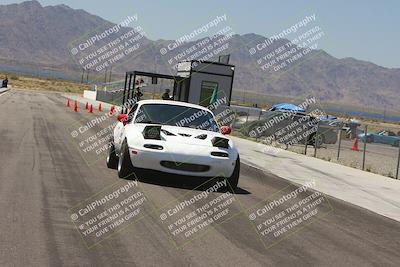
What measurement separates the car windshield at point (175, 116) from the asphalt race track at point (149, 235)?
1.01m

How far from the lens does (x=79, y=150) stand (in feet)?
47.3

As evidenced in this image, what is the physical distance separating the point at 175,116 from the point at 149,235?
479 cm

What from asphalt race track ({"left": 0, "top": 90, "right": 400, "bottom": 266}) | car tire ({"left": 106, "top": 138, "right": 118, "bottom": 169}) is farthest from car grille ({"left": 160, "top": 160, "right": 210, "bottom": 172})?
car tire ({"left": 106, "top": 138, "right": 118, "bottom": 169})

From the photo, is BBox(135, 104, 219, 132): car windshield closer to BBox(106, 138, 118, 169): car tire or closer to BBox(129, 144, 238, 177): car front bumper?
BBox(106, 138, 118, 169): car tire

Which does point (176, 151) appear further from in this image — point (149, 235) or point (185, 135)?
point (149, 235)

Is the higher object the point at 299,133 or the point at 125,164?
the point at 125,164

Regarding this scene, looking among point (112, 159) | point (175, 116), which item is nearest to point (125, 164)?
point (175, 116)

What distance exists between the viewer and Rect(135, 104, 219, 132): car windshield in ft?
36.6

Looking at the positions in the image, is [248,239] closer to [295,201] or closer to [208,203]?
[208,203]

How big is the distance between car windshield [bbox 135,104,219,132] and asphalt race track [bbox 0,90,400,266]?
1013mm

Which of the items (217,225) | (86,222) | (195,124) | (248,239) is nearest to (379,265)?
(248,239)

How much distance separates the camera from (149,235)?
21.8 ft

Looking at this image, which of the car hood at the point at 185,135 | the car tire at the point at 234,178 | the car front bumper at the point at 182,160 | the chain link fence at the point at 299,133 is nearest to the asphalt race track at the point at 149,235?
the car tire at the point at 234,178

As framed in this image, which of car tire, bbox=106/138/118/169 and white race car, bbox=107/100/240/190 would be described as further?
car tire, bbox=106/138/118/169
